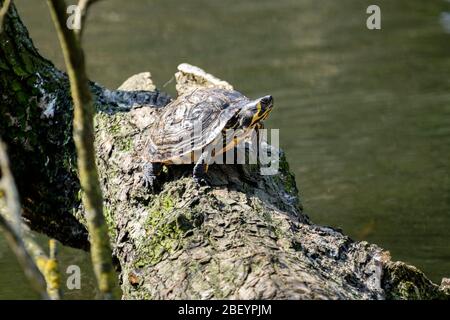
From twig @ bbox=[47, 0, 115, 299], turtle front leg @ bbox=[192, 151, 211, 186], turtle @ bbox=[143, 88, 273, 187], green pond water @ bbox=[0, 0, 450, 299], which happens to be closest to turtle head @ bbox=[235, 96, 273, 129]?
turtle @ bbox=[143, 88, 273, 187]

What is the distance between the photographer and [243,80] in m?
11.5

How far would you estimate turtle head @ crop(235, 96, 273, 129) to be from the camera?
466 cm

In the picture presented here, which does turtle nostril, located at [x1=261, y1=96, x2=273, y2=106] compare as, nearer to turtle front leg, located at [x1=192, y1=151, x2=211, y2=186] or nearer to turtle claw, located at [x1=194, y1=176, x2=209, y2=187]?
turtle front leg, located at [x1=192, y1=151, x2=211, y2=186]

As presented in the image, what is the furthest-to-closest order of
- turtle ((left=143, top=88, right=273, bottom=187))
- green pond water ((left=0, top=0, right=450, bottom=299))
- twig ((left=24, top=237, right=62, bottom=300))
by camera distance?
green pond water ((left=0, top=0, right=450, bottom=299))
turtle ((left=143, top=88, right=273, bottom=187))
twig ((left=24, top=237, right=62, bottom=300))

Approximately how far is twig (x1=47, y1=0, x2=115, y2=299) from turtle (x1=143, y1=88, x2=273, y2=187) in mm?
1349

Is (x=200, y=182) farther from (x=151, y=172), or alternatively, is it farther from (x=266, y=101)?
(x=266, y=101)

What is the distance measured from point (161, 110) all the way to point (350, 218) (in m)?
3.22

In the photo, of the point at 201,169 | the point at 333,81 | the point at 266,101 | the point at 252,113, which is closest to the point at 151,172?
the point at 201,169

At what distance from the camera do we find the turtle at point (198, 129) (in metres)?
4.60

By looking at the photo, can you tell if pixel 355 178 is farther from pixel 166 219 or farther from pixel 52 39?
pixel 52 39

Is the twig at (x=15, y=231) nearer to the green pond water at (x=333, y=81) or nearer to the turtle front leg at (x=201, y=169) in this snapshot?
the turtle front leg at (x=201, y=169)

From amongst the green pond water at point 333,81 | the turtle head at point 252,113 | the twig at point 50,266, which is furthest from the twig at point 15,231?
→ the green pond water at point 333,81

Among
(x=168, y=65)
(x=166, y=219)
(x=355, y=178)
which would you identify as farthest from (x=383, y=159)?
(x=166, y=219)

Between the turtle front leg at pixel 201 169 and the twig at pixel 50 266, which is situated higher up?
the turtle front leg at pixel 201 169
